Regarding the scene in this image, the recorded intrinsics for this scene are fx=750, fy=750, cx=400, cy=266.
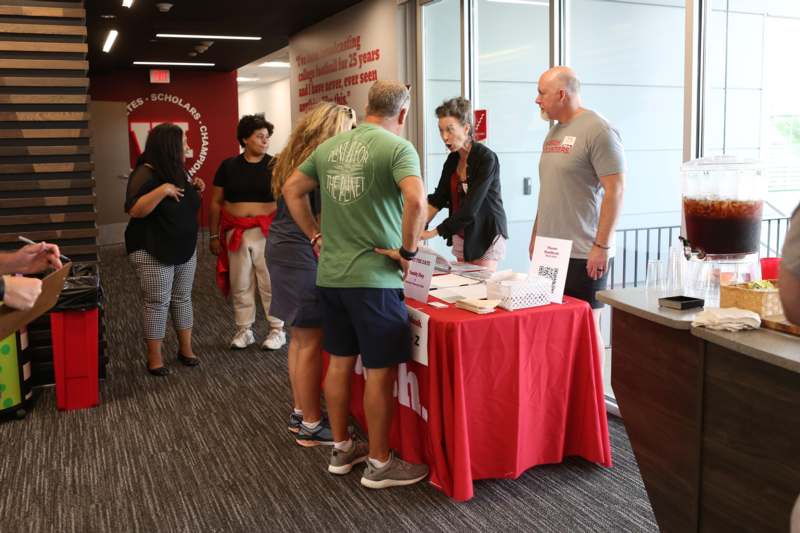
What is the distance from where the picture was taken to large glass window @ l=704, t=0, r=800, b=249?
329 cm

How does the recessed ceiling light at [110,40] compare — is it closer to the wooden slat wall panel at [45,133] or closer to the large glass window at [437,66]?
the large glass window at [437,66]

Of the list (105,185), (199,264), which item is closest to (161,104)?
(105,185)

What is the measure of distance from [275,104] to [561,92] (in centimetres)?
1410

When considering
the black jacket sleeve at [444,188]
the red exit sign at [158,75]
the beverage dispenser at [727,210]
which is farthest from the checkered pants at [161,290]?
the red exit sign at [158,75]

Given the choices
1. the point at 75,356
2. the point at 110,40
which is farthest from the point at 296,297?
the point at 110,40

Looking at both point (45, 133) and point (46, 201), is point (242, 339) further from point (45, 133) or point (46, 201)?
point (45, 133)

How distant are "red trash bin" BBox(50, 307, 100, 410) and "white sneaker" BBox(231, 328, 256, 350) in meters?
1.26

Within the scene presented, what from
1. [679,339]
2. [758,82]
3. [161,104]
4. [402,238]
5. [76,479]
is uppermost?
[161,104]

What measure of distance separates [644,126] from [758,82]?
3.77 ft

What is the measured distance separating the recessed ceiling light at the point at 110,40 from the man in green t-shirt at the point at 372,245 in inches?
255

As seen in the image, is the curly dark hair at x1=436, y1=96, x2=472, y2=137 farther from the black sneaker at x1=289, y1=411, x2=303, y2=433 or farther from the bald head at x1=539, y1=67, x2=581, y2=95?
the black sneaker at x1=289, y1=411, x2=303, y2=433

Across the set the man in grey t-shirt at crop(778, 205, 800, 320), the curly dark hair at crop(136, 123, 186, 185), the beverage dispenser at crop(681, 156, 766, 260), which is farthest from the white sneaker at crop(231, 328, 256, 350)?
the man in grey t-shirt at crop(778, 205, 800, 320)

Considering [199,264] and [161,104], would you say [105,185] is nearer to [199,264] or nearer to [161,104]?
[161,104]

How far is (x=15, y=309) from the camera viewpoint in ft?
6.52
